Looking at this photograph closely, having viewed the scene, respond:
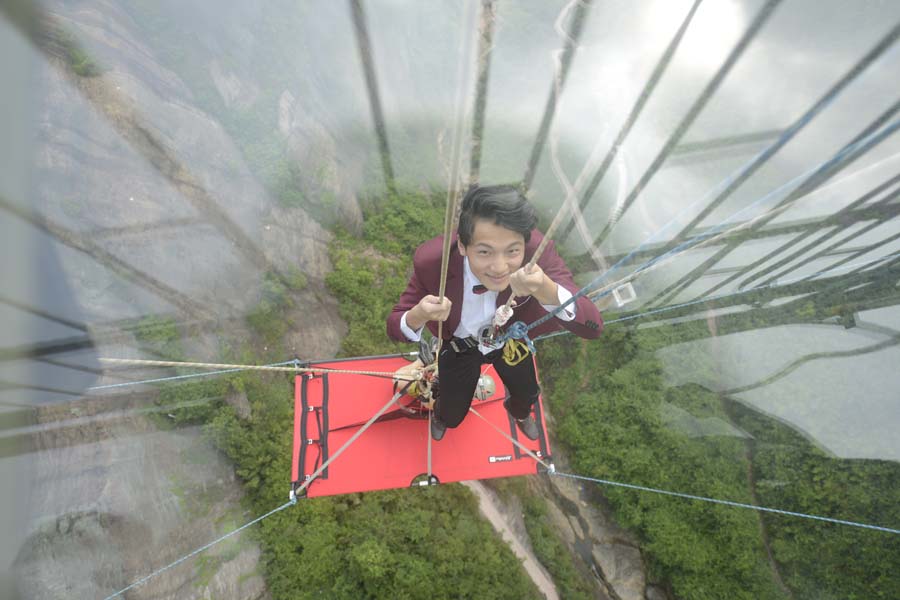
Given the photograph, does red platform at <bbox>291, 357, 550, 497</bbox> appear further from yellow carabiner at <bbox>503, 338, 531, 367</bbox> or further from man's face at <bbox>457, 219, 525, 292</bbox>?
man's face at <bbox>457, 219, 525, 292</bbox>

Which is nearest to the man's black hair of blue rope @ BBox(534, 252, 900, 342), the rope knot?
the rope knot

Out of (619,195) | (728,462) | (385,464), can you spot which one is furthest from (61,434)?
→ (619,195)

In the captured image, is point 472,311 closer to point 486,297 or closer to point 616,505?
point 486,297

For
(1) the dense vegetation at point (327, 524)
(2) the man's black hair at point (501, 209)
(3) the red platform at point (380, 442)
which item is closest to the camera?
(2) the man's black hair at point (501, 209)

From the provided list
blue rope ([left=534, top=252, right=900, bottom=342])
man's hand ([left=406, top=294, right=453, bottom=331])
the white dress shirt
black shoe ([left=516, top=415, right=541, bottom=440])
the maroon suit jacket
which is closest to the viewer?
man's hand ([left=406, top=294, right=453, bottom=331])

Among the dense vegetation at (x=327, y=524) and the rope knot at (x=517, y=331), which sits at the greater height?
the rope knot at (x=517, y=331)

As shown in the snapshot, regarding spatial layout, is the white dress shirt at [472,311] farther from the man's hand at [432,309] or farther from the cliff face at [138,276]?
the cliff face at [138,276]

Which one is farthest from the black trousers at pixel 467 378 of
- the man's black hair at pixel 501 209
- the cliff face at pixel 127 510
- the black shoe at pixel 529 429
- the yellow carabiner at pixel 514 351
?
the cliff face at pixel 127 510
